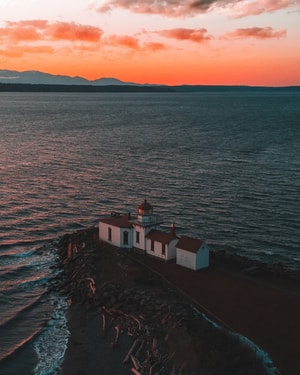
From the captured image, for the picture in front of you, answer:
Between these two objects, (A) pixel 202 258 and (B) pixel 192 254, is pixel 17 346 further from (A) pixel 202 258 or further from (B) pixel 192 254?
(A) pixel 202 258

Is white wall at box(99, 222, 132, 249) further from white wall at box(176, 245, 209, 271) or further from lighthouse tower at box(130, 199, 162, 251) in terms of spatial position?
white wall at box(176, 245, 209, 271)

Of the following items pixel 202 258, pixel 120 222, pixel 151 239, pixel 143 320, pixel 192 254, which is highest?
pixel 120 222

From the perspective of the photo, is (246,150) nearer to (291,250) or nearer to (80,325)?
(291,250)

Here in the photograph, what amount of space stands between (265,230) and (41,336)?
26272mm

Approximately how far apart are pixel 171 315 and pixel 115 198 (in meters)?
33.3

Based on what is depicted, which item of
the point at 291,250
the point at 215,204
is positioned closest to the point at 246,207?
the point at 215,204

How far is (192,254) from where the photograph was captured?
115ft

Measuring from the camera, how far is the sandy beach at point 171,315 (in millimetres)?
24516

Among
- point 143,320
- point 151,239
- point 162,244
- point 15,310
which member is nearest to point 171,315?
point 143,320

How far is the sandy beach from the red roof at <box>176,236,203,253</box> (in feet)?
5.08

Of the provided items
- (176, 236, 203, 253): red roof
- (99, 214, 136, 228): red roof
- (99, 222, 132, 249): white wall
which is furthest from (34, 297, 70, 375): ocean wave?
(176, 236, 203, 253): red roof

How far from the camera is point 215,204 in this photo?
188 ft

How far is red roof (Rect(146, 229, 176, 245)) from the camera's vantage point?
3662 centimetres

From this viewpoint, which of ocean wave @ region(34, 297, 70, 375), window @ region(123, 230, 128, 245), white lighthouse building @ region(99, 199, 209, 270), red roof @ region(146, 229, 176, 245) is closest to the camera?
ocean wave @ region(34, 297, 70, 375)
